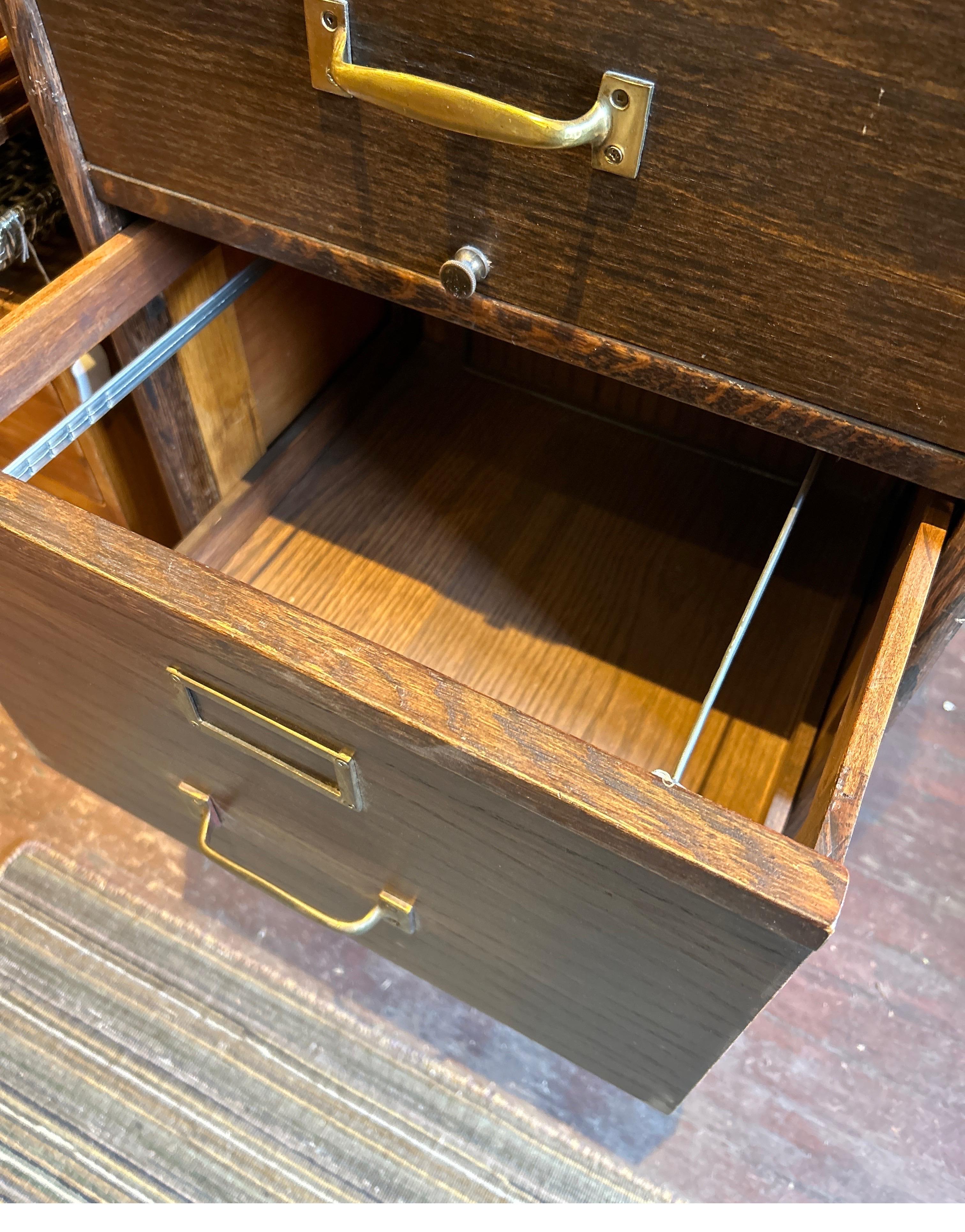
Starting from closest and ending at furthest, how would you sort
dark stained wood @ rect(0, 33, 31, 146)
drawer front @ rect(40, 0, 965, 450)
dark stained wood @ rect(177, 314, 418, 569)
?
drawer front @ rect(40, 0, 965, 450), dark stained wood @ rect(0, 33, 31, 146), dark stained wood @ rect(177, 314, 418, 569)

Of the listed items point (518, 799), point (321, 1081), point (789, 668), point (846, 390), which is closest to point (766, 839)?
point (518, 799)

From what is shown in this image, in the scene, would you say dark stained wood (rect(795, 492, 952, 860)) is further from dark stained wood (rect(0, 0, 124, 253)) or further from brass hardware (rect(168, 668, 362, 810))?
dark stained wood (rect(0, 0, 124, 253))

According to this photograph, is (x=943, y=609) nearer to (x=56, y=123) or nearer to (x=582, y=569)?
(x=582, y=569)

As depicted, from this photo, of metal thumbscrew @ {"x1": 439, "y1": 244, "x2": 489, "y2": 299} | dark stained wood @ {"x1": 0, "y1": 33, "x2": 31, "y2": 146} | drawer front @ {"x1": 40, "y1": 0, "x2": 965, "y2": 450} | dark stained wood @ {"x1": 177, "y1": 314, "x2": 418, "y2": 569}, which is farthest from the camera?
dark stained wood @ {"x1": 177, "y1": 314, "x2": 418, "y2": 569}

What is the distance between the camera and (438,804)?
0.40 metres

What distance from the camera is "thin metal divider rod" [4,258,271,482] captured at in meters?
0.49

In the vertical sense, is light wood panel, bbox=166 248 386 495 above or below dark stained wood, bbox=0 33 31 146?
below

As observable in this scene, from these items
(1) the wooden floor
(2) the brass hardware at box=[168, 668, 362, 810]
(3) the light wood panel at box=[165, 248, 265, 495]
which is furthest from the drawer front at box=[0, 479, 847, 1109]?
(3) the light wood panel at box=[165, 248, 265, 495]

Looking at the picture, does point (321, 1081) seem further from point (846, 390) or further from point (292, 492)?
point (846, 390)

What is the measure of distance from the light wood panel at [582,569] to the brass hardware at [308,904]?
0.47 ft

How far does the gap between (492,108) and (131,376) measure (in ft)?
0.93

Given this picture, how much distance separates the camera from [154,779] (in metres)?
0.59

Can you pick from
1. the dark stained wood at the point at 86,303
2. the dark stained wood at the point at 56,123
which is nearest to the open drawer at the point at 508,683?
the dark stained wood at the point at 86,303

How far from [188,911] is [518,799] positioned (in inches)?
17.7
